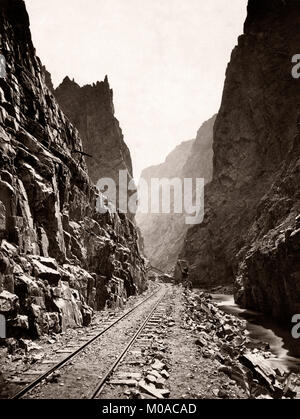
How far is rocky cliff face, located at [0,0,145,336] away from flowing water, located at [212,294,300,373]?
37.9 feet

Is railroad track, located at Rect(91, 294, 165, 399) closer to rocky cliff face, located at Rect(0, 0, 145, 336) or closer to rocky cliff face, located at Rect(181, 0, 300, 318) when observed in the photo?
rocky cliff face, located at Rect(0, 0, 145, 336)

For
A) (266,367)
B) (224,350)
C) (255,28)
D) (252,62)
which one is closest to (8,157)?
(224,350)

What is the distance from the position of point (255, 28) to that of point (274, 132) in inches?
1211

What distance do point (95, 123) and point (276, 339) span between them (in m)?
73.2

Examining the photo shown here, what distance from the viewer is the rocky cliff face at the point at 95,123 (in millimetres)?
78625

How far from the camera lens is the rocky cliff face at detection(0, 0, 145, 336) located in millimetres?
13170

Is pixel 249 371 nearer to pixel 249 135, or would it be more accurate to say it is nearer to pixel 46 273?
pixel 46 273

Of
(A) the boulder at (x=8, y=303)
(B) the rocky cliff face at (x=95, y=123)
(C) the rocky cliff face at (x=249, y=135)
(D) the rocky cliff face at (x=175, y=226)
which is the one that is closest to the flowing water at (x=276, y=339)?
(A) the boulder at (x=8, y=303)

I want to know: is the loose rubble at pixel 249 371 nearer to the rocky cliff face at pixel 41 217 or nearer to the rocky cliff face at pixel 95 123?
the rocky cliff face at pixel 41 217

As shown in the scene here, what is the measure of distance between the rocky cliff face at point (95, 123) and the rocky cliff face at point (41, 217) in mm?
48444

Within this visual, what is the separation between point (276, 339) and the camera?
20.4 meters

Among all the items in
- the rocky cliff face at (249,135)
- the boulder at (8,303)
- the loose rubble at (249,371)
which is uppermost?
the rocky cliff face at (249,135)

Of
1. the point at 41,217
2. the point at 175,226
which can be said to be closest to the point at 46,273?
the point at 41,217
